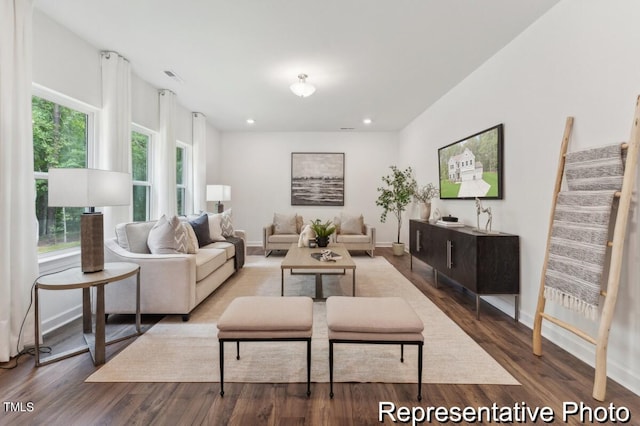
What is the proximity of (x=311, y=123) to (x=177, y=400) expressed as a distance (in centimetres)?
541

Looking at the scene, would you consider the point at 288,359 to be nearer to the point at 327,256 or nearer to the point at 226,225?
the point at 327,256

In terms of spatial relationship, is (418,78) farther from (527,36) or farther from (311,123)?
(311,123)

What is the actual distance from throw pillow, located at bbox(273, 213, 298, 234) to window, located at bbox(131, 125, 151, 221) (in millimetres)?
2401

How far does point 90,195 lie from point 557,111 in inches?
145

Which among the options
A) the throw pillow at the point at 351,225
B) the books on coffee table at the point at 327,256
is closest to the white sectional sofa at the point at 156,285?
the books on coffee table at the point at 327,256

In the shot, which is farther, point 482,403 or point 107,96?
point 107,96

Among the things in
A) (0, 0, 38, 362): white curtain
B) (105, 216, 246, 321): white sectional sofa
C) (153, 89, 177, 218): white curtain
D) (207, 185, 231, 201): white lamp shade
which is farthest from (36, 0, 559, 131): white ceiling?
(105, 216, 246, 321): white sectional sofa

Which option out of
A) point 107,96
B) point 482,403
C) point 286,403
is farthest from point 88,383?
point 107,96

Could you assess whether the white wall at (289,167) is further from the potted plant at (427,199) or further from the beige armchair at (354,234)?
the potted plant at (427,199)

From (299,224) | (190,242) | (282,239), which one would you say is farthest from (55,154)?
(299,224)

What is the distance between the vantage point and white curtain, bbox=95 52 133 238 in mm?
3191

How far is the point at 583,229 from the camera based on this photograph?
190 cm

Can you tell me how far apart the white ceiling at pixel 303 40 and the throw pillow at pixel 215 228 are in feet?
6.36

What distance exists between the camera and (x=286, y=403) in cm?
164
